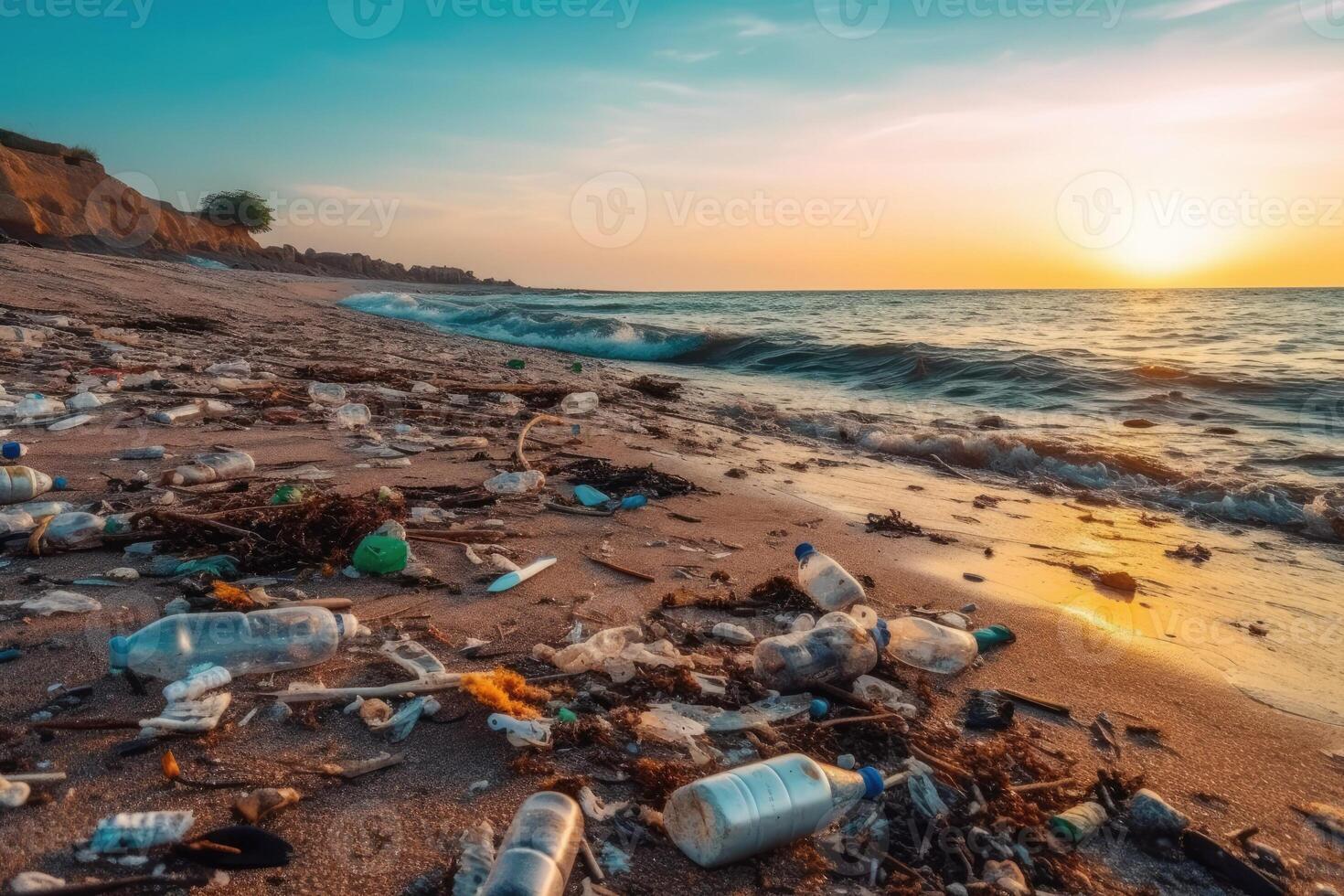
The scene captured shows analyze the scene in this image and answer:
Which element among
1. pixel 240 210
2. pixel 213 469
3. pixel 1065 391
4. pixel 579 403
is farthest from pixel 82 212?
pixel 1065 391

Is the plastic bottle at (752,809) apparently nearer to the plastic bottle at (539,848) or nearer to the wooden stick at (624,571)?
the plastic bottle at (539,848)

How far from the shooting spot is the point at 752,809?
1.53m

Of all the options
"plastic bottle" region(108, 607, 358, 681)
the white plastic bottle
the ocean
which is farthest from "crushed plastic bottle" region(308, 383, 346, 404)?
the white plastic bottle

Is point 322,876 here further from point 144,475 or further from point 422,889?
point 144,475

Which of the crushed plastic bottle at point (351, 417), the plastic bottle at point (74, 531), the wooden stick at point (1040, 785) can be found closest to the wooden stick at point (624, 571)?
the wooden stick at point (1040, 785)

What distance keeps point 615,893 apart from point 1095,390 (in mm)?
10605

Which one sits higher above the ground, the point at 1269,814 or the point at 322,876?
the point at 322,876

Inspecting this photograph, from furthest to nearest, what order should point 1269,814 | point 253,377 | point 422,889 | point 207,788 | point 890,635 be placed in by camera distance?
point 253,377
point 890,635
point 1269,814
point 207,788
point 422,889

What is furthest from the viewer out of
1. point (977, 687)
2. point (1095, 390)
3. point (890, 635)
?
point (1095, 390)

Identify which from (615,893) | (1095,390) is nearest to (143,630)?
(615,893)

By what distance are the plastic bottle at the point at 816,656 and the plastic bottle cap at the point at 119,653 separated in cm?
172

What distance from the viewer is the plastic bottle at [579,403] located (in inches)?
271

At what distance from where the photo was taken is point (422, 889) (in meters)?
1.33

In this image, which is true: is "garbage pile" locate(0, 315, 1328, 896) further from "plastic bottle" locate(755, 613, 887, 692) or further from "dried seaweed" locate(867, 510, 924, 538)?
"dried seaweed" locate(867, 510, 924, 538)
